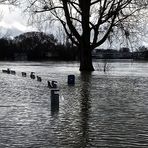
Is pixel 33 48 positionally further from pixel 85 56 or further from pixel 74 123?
pixel 74 123

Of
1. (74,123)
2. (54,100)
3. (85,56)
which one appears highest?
(85,56)

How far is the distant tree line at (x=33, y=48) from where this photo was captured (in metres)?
143

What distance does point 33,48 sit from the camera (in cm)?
16238

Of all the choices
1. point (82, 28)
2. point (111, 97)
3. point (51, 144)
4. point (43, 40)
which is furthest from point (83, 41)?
point (43, 40)

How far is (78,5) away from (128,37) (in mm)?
5920

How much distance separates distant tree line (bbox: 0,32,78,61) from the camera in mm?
142875

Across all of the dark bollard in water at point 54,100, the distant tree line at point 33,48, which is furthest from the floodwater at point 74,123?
the distant tree line at point 33,48

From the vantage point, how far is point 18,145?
895 cm

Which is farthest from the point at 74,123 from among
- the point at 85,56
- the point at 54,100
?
the point at 85,56

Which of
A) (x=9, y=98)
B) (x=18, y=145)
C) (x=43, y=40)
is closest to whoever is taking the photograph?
(x=18, y=145)

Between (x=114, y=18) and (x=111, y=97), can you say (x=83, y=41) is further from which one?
(x=111, y=97)

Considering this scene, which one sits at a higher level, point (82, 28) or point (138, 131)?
point (82, 28)

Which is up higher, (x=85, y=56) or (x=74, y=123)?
(x=85, y=56)

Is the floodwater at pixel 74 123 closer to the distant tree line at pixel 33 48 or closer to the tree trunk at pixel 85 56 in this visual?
the tree trunk at pixel 85 56
